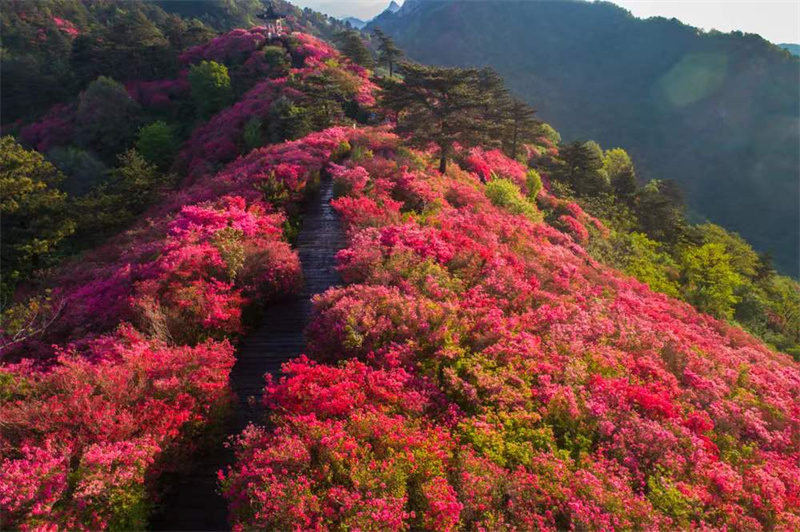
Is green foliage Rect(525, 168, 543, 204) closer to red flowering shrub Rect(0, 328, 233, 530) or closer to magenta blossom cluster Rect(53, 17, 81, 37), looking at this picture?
red flowering shrub Rect(0, 328, 233, 530)

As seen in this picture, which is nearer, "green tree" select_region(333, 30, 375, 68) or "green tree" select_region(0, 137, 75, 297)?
"green tree" select_region(0, 137, 75, 297)

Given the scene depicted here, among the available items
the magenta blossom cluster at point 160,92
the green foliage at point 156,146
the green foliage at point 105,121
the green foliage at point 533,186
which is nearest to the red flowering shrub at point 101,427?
the green foliage at point 533,186

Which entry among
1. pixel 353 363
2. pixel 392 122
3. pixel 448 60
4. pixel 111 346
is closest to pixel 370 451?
pixel 353 363

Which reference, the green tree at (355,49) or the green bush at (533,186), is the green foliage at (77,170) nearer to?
the green tree at (355,49)

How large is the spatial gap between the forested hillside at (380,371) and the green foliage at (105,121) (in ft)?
59.3

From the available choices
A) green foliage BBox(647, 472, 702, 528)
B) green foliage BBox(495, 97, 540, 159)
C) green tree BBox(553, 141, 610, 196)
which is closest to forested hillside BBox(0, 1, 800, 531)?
green foliage BBox(647, 472, 702, 528)

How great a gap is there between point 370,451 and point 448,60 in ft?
594

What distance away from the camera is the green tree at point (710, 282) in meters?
23.7

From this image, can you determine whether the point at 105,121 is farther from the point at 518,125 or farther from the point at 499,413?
the point at 499,413

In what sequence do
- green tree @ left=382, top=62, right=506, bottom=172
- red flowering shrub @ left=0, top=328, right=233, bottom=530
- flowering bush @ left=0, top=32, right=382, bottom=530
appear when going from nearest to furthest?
red flowering shrub @ left=0, top=328, right=233, bottom=530, flowering bush @ left=0, top=32, right=382, bottom=530, green tree @ left=382, top=62, right=506, bottom=172

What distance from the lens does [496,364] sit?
8523 mm

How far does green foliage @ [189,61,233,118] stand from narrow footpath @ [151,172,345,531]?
2818 centimetres

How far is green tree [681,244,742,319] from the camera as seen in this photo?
23.7m

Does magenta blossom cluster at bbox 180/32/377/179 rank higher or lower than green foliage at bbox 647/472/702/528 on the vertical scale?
higher
